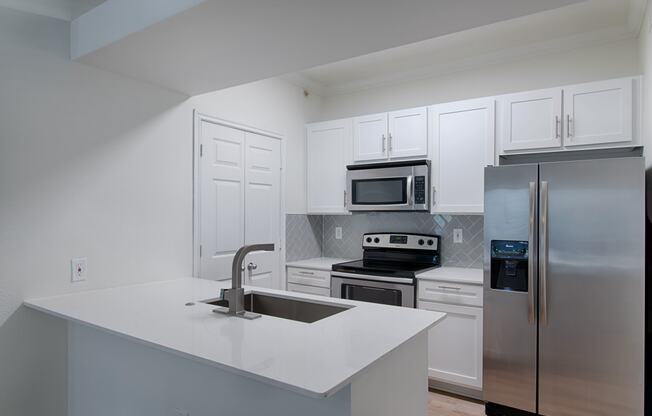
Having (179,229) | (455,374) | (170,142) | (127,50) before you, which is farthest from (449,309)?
(127,50)

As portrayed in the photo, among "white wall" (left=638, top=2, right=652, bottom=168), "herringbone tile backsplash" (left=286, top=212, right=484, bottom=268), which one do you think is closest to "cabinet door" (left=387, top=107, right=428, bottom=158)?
"herringbone tile backsplash" (left=286, top=212, right=484, bottom=268)

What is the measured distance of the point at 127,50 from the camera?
6.54ft

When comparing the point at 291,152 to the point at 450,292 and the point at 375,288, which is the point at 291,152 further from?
the point at 450,292

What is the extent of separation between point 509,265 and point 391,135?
1447mm

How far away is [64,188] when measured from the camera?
6.86ft

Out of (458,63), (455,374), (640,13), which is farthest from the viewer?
(458,63)

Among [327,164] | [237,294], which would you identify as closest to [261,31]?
[237,294]

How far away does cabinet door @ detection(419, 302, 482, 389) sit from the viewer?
2799mm

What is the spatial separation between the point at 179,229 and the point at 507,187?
2.16 metres

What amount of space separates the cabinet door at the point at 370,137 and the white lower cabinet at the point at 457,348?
131cm

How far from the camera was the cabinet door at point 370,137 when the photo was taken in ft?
11.4

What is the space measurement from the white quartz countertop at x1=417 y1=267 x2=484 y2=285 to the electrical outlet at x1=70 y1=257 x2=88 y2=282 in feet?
7.11

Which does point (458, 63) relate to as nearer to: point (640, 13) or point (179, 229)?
point (640, 13)

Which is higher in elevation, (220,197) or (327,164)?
(327,164)
